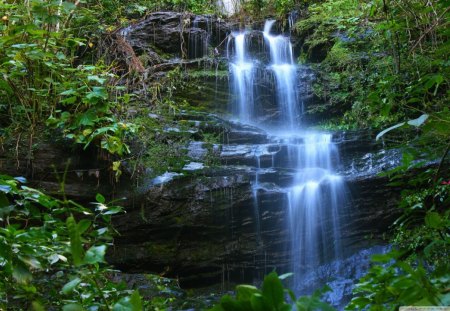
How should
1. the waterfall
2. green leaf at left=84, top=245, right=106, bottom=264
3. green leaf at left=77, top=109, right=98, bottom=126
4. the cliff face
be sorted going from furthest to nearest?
the waterfall → the cliff face → green leaf at left=77, top=109, right=98, bottom=126 → green leaf at left=84, top=245, right=106, bottom=264

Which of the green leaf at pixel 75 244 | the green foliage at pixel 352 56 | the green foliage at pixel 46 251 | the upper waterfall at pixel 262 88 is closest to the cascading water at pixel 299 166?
the upper waterfall at pixel 262 88

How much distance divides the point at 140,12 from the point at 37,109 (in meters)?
5.53

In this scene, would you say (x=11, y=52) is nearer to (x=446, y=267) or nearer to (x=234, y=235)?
(x=234, y=235)

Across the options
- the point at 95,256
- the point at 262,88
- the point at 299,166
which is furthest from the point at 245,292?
the point at 262,88

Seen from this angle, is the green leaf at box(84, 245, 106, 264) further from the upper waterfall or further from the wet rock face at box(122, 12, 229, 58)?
the wet rock face at box(122, 12, 229, 58)

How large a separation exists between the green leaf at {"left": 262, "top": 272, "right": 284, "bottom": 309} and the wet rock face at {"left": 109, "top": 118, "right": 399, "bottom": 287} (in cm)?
535

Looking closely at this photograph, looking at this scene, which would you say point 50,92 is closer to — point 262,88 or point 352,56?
point 262,88

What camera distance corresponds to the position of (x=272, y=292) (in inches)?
27.5

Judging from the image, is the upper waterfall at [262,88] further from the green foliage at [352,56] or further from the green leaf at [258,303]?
the green leaf at [258,303]

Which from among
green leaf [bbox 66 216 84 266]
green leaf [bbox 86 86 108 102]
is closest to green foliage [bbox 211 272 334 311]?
green leaf [bbox 66 216 84 266]

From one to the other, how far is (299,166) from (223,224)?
1.91 metres

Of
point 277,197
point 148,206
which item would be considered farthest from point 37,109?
point 277,197

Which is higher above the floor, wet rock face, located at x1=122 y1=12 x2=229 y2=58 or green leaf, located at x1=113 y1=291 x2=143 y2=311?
wet rock face, located at x1=122 y1=12 x2=229 y2=58

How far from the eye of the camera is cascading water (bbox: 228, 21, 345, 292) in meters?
6.32
